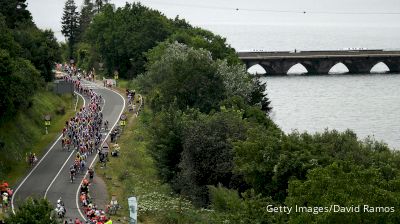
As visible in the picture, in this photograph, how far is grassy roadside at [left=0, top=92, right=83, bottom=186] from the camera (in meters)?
53.8

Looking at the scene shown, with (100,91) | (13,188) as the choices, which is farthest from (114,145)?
(100,91)

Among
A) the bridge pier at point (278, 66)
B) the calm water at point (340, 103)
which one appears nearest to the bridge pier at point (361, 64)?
the calm water at point (340, 103)

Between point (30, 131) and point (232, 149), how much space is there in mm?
22021

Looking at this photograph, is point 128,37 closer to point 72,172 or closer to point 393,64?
point 72,172

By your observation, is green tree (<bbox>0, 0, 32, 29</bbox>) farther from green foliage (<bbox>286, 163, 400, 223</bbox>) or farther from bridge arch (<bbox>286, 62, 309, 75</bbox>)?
bridge arch (<bbox>286, 62, 309, 75</bbox>)

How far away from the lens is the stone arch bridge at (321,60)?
145 meters

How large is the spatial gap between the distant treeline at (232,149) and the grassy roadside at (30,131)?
340 inches

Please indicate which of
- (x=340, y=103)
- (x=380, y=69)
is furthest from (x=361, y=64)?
(x=340, y=103)

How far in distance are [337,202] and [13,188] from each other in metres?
27.5

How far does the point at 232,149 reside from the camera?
47.0 meters

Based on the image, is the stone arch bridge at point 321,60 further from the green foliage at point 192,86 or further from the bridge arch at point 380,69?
the green foliage at point 192,86

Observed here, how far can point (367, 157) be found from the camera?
44875 millimetres

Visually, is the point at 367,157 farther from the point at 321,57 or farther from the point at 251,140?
the point at 321,57

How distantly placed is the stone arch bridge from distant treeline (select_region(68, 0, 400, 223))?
43.7 meters
